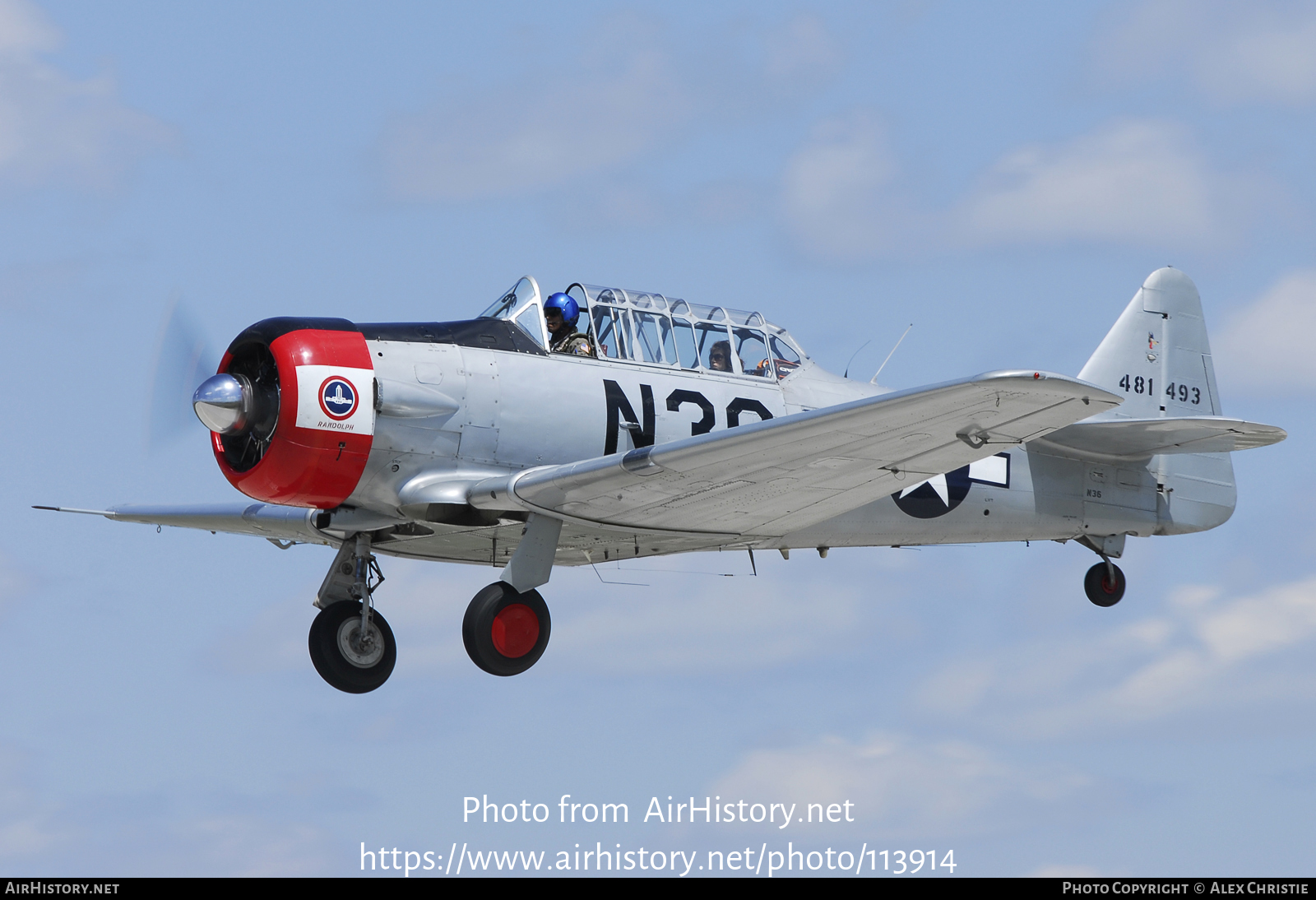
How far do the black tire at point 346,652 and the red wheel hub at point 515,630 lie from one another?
140 centimetres

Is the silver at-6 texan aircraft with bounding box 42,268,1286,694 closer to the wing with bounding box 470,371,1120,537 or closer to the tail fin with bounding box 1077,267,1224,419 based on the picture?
the wing with bounding box 470,371,1120,537

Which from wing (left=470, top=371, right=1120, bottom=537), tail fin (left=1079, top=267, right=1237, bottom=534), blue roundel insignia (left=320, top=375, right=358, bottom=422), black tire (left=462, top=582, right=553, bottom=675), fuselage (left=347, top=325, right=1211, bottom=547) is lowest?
black tire (left=462, top=582, right=553, bottom=675)

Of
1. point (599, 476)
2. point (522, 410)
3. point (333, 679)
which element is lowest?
point (333, 679)

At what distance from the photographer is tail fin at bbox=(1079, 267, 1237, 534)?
48.7 feet

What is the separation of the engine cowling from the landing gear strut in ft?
3.71

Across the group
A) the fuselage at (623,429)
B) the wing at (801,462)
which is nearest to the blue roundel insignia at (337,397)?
the fuselage at (623,429)

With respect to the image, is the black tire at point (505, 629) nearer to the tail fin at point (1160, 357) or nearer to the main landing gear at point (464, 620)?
the main landing gear at point (464, 620)

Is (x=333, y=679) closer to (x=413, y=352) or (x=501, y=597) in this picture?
(x=501, y=597)

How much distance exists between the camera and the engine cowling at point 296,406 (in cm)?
1075

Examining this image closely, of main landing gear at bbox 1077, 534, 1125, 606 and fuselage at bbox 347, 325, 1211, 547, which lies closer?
fuselage at bbox 347, 325, 1211, 547

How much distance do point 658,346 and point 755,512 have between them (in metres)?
1.44

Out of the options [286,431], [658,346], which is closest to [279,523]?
[286,431]

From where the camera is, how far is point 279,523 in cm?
1316

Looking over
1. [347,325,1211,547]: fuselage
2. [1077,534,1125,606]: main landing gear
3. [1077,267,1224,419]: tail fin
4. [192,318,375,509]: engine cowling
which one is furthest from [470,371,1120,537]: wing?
[1077,267,1224,419]: tail fin
